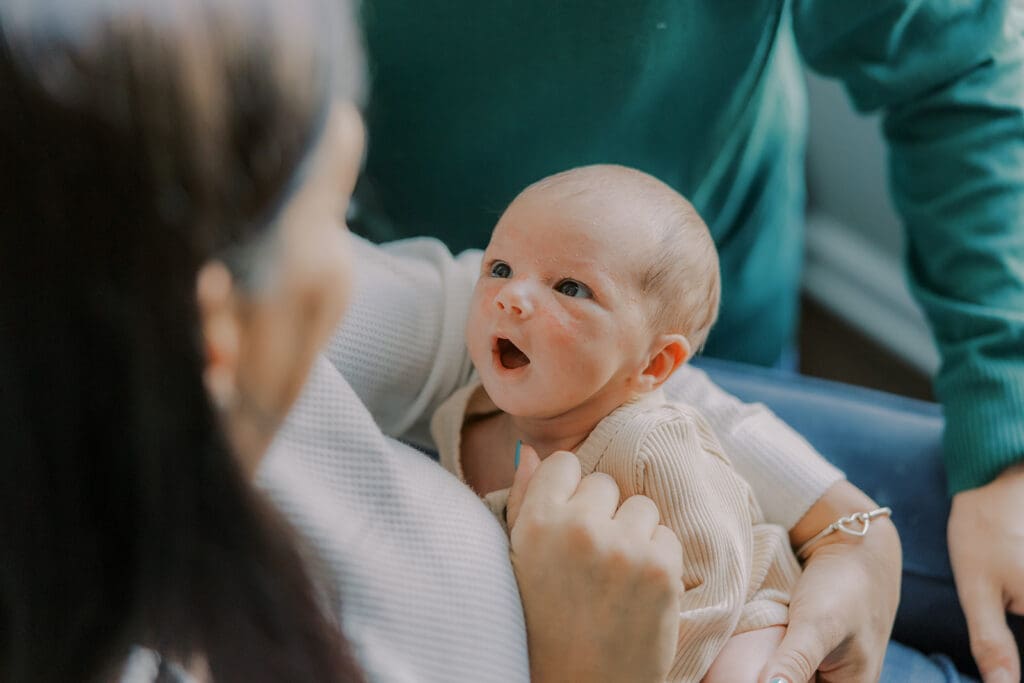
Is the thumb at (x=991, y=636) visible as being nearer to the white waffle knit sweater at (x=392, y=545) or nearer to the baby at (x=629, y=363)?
the baby at (x=629, y=363)

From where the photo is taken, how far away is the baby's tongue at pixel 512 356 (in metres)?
0.65

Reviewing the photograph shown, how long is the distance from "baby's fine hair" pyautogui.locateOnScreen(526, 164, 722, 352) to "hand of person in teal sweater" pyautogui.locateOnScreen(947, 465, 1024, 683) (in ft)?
0.98

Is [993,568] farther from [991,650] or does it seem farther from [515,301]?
[515,301]

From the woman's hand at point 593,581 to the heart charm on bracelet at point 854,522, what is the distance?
0.22m

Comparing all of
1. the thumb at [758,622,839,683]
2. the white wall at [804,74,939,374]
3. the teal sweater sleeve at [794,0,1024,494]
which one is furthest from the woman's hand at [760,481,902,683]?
the white wall at [804,74,939,374]

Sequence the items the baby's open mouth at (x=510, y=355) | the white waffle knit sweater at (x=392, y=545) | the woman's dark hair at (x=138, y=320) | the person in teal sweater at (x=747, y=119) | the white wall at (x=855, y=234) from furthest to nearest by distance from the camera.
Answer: the white wall at (x=855, y=234) < the person in teal sweater at (x=747, y=119) < the baby's open mouth at (x=510, y=355) < the white waffle knit sweater at (x=392, y=545) < the woman's dark hair at (x=138, y=320)

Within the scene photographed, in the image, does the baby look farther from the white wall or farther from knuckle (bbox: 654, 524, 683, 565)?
the white wall

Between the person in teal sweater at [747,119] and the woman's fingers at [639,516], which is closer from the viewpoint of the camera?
the woman's fingers at [639,516]

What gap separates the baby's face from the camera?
62cm

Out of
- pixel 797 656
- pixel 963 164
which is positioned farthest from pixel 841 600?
pixel 963 164

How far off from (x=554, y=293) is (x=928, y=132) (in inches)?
18.1

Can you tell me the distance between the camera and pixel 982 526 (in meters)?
0.76

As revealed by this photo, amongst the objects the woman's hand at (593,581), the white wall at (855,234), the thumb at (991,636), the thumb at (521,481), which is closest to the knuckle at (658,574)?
the woman's hand at (593,581)

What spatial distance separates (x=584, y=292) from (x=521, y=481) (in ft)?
0.44
